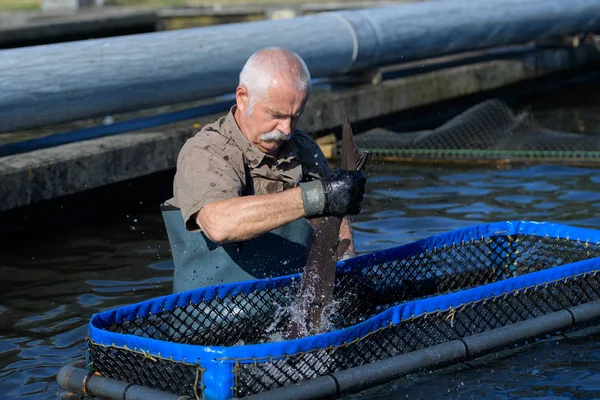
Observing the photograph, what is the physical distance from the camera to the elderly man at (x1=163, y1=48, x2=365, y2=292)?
15.4 ft

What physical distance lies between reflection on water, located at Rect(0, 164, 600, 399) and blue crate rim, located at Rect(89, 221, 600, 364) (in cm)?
36

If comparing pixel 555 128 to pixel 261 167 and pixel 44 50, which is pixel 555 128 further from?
pixel 261 167

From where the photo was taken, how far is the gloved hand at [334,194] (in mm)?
4633

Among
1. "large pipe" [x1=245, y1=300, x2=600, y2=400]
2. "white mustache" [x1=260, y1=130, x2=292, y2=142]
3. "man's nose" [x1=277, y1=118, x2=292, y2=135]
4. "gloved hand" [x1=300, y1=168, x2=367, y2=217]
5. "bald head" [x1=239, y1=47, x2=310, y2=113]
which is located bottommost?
"large pipe" [x1=245, y1=300, x2=600, y2=400]

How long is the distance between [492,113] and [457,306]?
5.53 metres

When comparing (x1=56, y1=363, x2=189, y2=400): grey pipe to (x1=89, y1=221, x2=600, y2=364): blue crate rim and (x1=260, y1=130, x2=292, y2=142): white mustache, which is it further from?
(x1=260, y1=130, x2=292, y2=142): white mustache

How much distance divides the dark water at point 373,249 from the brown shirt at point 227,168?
3.66ft

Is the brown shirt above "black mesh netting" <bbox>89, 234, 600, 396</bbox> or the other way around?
above

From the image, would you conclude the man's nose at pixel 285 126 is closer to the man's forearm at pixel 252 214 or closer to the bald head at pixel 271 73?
the bald head at pixel 271 73

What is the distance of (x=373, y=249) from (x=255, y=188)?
2.35m

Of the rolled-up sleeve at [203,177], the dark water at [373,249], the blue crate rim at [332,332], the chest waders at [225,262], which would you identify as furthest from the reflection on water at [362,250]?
the rolled-up sleeve at [203,177]

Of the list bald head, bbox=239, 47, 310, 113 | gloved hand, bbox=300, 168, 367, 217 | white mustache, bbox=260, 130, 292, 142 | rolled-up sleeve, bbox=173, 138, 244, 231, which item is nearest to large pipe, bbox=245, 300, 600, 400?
gloved hand, bbox=300, 168, 367, 217

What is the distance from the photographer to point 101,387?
4.53m

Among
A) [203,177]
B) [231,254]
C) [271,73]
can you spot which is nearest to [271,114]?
[271,73]
